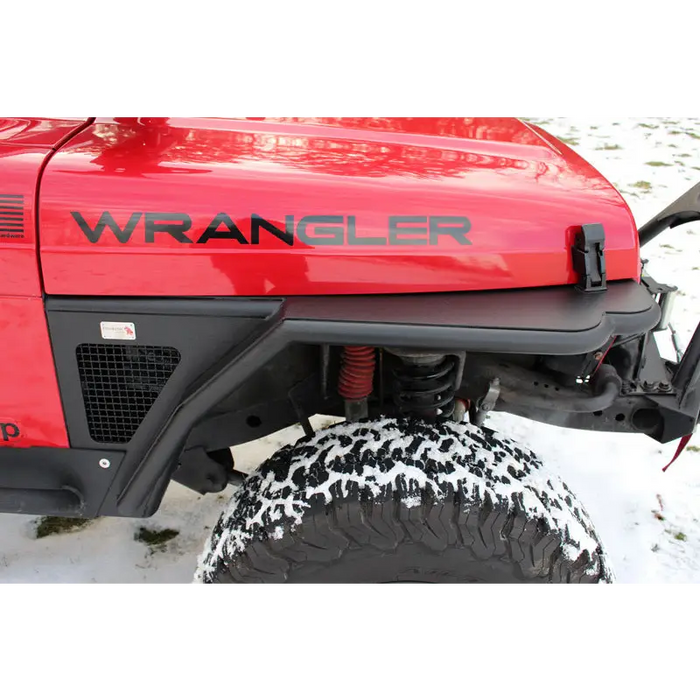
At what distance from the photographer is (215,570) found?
171 centimetres

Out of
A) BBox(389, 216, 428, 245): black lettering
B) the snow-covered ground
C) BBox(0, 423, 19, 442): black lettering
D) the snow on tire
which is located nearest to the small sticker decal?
BBox(0, 423, 19, 442): black lettering

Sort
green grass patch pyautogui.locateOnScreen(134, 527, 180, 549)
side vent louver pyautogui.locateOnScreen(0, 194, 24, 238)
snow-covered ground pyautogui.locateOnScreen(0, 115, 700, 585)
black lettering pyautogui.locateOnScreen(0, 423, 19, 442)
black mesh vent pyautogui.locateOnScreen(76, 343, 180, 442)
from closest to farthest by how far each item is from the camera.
A: side vent louver pyautogui.locateOnScreen(0, 194, 24, 238) → black mesh vent pyautogui.locateOnScreen(76, 343, 180, 442) → black lettering pyautogui.locateOnScreen(0, 423, 19, 442) → snow-covered ground pyautogui.locateOnScreen(0, 115, 700, 585) → green grass patch pyautogui.locateOnScreen(134, 527, 180, 549)

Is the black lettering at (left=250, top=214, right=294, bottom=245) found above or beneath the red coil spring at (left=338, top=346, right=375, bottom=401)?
above

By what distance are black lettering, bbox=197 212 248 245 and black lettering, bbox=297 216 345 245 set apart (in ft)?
0.43

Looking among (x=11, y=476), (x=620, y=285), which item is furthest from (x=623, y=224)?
(x=11, y=476)

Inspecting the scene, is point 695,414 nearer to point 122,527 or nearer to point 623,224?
point 623,224

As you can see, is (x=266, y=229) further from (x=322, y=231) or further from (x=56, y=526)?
(x=56, y=526)

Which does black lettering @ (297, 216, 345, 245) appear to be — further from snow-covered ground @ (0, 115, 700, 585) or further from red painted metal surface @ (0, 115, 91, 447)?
snow-covered ground @ (0, 115, 700, 585)

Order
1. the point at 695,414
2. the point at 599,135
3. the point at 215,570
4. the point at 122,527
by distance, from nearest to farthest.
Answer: the point at 215,570, the point at 695,414, the point at 122,527, the point at 599,135

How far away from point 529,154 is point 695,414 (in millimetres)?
868

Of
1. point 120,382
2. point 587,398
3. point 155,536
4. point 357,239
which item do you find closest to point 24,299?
point 120,382

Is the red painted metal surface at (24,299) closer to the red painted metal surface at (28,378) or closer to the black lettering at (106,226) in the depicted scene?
the red painted metal surface at (28,378)

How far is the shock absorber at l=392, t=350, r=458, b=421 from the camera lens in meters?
1.69

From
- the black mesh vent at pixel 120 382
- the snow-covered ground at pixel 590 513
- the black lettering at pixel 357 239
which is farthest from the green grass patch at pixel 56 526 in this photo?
the black lettering at pixel 357 239
